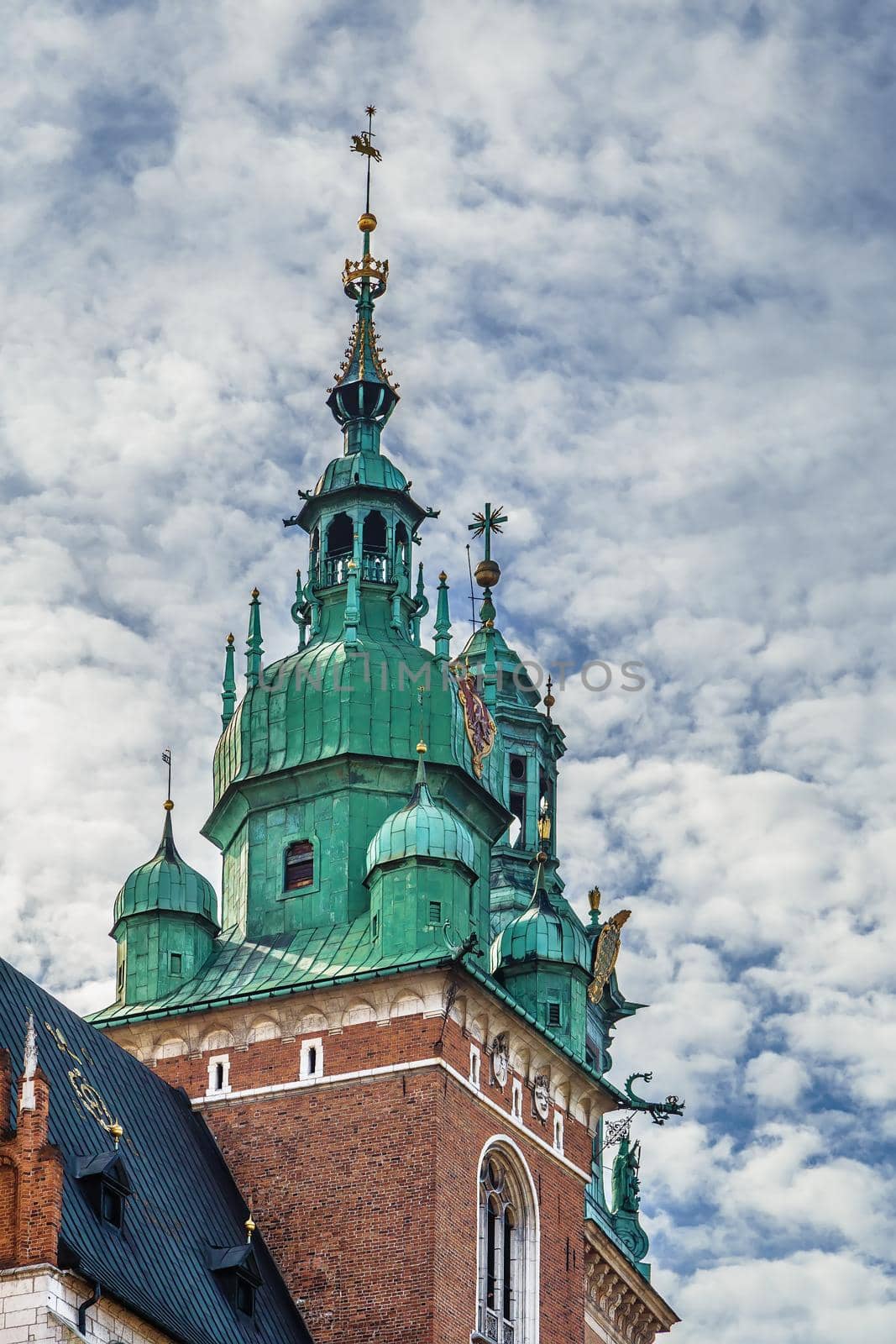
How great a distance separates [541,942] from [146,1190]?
11165 mm

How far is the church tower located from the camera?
49875 mm

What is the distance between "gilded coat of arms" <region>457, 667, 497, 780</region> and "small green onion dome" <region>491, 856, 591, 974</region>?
Result: 3003mm

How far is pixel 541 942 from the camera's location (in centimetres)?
5566

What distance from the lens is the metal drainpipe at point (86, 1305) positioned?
40.5 metres

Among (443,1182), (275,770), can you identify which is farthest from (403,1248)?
(275,770)

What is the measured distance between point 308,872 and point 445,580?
7.94 meters

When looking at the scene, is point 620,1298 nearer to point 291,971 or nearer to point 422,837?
point 291,971

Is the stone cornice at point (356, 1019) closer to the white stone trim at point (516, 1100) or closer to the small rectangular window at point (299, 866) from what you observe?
the white stone trim at point (516, 1100)

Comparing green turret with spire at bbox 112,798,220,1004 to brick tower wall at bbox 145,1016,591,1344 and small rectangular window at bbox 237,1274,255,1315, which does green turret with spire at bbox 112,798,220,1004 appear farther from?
small rectangular window at bbox 237,1274,255,1315

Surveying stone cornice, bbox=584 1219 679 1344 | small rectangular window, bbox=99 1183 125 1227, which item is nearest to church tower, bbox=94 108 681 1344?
small rectangular window, bbox=99 1183 125 1227

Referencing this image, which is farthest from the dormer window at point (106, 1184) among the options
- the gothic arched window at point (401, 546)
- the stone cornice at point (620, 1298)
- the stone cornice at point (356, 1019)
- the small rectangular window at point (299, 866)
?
the stone cornice at point (620, 1298)

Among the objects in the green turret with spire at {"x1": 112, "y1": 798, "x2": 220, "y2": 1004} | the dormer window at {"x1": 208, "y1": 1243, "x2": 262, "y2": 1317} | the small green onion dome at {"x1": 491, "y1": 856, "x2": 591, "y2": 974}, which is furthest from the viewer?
the small green onion dome at {"x1": 491, "y1": 856, "x2": 591, "y2": 974}

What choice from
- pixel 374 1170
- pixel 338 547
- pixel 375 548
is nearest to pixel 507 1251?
pixel 374 1170

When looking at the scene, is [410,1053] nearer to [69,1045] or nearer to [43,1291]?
[69,1045]
